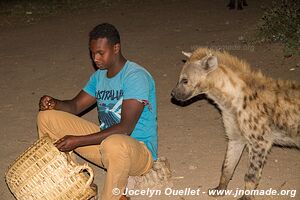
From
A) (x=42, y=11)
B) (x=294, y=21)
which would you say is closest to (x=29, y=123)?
(x=294, y=21)

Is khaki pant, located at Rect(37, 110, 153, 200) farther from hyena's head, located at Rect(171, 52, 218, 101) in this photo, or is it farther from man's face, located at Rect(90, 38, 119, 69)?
hyena's head, located at Rect(171, 52, 218, 101)

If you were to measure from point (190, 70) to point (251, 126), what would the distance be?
0.56 metres

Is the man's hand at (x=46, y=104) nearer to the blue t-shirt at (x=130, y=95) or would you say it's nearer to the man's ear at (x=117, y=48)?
the blue t-shirt at (x=130, y=95)

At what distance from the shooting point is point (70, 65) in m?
5.91

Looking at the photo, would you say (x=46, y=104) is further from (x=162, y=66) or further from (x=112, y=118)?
(x=162, y=66)

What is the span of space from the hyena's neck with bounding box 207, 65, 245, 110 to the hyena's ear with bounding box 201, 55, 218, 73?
0.04m

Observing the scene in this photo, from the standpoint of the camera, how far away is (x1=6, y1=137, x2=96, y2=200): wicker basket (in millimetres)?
2570

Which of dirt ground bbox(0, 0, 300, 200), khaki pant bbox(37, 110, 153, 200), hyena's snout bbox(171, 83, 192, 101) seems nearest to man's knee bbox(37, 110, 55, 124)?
khaki pant bbox(37, 110, 153, 200)

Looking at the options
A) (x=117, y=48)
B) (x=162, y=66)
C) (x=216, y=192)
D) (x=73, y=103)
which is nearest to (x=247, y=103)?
(x=216, y=192)

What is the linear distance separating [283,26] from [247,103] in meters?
3.48

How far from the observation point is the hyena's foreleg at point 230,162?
3.09m

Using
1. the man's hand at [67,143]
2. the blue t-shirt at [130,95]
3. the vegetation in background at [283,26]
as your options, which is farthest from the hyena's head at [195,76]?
the vegetation in background at [283,26]

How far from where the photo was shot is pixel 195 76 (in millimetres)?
3143

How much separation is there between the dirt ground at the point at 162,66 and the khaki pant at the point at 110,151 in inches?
17.1
